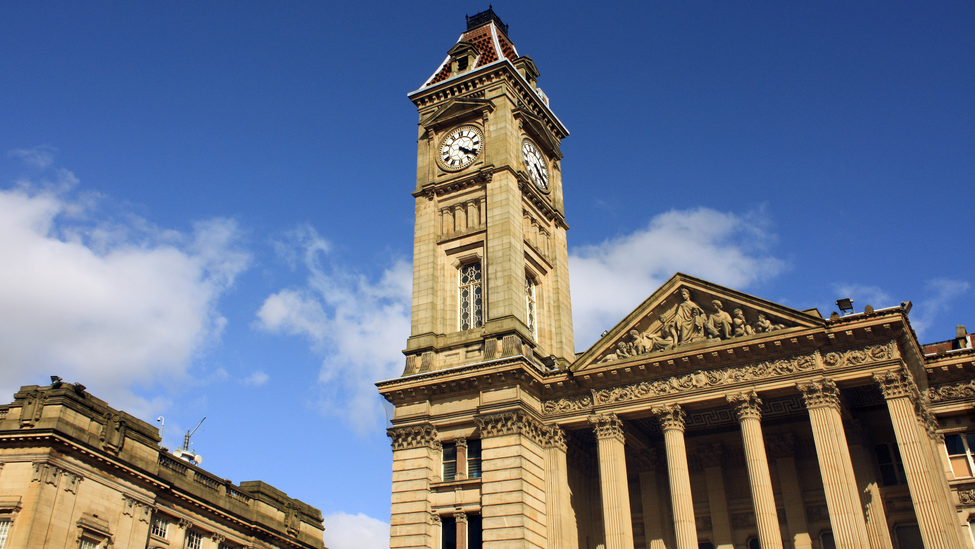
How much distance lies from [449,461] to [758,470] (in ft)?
46.5

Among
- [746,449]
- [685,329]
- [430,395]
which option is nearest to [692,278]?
[685,329]

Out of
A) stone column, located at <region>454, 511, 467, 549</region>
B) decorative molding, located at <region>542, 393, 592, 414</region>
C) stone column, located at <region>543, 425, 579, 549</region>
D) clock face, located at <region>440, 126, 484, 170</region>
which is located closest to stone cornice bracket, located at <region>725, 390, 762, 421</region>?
decorative molding, located at <region>542, 393, 592, 414</region>

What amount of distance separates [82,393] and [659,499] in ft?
94.5

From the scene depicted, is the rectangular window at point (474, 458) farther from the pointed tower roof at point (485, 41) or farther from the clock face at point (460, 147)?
the pointed tower roof at point (485, 41)

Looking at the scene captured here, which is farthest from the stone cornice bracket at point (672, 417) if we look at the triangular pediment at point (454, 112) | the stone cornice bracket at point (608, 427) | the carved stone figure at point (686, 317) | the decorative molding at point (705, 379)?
the triangular pediment at point (454, 112)

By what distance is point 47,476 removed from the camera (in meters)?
34.6

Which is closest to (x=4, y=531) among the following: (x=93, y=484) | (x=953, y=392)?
(x=93, y=484)

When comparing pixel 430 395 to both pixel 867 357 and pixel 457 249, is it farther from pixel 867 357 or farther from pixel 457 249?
pixel 867 357

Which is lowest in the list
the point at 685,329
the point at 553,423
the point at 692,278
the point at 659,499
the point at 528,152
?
the point at 659,499

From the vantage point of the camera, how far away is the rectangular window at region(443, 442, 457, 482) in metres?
37.6

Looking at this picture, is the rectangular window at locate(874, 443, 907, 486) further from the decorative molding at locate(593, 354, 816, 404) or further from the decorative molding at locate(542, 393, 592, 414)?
the decorative molding at locate(542, 393, 592, 414)

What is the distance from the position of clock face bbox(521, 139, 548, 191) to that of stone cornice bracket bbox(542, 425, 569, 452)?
16.2m

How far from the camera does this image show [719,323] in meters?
36.0

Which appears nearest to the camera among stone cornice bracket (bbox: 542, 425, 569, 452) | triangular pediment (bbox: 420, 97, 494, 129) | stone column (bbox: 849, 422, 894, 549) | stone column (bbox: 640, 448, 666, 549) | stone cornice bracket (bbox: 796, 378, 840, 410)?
stone column (bbox: 849, 422, 894, 549)
